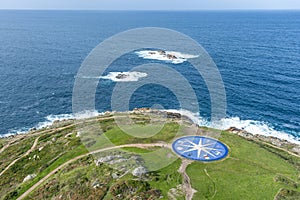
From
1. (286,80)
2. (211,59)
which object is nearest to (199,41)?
(211,59)

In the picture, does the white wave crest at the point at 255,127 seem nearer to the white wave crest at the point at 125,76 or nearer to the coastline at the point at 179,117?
the coastline at the point at 179,117

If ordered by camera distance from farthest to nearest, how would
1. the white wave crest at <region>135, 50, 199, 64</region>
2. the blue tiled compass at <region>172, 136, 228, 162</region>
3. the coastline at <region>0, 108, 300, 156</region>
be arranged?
1. the white wave crest at <region>135, 50, 199, 64</region>
2. the coastline at <region>0, 108, 300, 156</region>
3. the blue tiled compass at <region>172, 136, 228, 162</region>

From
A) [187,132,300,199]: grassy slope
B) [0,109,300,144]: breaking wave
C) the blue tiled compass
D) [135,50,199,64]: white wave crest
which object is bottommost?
[0,109,300,144]: breaking wave

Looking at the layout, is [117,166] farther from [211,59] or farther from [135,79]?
[211,59]

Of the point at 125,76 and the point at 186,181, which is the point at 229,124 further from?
the point at 125,76

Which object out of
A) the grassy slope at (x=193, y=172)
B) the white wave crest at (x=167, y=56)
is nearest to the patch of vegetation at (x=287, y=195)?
the grassy slope at (x=193, y=172)

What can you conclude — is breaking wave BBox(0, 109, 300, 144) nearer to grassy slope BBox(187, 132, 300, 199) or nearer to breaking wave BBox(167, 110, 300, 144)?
breaking wave BBox(167, 110, 300, 144)

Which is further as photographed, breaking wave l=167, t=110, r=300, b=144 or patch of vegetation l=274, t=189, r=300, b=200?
breaking wave l=167, t=110, r=300, b=144

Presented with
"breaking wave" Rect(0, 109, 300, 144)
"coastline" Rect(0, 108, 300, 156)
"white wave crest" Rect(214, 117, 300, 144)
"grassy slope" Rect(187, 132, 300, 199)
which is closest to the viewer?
"grassy slope" Rect(187, 132, 300, 199)

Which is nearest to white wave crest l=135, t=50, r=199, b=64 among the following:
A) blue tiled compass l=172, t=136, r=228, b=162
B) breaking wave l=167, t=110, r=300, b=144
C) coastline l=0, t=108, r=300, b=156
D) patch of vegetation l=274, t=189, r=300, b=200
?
coastline l=0, t=108, r=300, b=156
